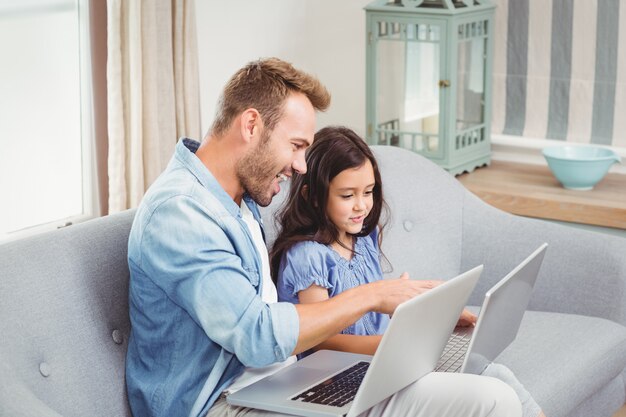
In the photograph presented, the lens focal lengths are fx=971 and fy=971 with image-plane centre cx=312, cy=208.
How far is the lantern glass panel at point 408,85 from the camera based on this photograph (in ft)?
10.7

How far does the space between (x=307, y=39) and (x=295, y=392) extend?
7.01 feet

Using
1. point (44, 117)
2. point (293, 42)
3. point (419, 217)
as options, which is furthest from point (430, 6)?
point (44, 117)

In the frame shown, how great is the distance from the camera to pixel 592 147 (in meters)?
3.32

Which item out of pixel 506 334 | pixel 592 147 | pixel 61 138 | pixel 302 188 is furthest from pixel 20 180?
pixel 592 147

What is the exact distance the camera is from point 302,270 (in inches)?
79.7

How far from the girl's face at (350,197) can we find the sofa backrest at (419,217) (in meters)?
0.42

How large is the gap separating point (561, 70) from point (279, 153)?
198 centimetres

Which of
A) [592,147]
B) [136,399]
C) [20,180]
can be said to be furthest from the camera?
[592,147]

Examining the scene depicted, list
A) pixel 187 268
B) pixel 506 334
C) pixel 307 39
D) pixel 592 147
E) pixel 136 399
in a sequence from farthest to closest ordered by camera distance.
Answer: pixel 307 39 < pixel 592 147 < pixel 506 334 < pixel 136 399 < pixel 187 268

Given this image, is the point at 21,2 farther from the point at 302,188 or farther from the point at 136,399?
the point at 136,399

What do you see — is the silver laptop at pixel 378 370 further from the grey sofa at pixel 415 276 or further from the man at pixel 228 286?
the grey sofa at pixel 415 276

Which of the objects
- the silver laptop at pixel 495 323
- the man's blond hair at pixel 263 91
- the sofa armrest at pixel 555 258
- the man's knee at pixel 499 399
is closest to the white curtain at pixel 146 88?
the sofa armrest at pixel 555 258

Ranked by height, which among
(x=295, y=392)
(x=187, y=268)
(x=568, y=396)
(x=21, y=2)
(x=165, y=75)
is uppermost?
(x=21, y=2)

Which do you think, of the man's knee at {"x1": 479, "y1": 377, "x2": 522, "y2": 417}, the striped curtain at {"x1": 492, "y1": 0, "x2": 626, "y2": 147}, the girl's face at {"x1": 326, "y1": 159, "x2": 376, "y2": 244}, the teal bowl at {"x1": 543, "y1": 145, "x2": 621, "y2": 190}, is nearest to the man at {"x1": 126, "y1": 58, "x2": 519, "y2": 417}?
the man's knee at {"x1": 479, "y1": 377, "x2": 522, "y2": 417}
